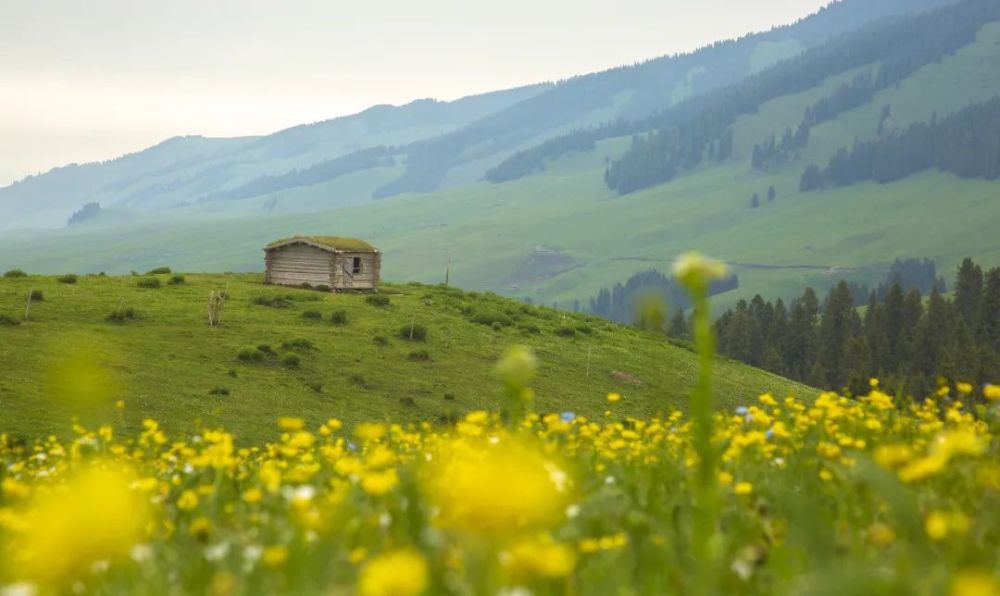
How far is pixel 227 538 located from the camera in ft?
17.1

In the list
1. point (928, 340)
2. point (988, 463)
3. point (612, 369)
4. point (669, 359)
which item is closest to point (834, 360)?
point (928, 340)

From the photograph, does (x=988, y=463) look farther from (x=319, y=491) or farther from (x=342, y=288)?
(x=342, y=288)

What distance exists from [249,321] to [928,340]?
3756 inches

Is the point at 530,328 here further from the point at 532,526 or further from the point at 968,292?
the point at 968,292

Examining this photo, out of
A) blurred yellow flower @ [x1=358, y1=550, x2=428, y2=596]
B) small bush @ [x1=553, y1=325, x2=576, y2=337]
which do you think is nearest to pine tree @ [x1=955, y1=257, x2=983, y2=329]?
small bush @ [x1=553, y1=325, x2=576, y2=337]

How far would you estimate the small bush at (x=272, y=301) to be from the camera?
68.4m

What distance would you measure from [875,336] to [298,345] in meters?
101

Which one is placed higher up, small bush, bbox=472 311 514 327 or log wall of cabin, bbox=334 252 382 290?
log wall of cabin, bbox=334 252 382 290

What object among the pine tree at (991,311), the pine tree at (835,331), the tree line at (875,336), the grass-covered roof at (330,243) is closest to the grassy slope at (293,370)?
the grass-covered roof at (330,243)

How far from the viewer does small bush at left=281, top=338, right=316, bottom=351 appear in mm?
55844

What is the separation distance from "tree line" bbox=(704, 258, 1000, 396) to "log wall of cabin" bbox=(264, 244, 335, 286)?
5953 centimetres

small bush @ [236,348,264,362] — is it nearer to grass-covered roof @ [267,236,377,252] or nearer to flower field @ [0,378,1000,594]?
grass-covered roof @ [267,236,377,252]

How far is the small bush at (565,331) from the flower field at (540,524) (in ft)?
211

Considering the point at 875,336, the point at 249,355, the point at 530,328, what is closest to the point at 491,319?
the point at 530,328
